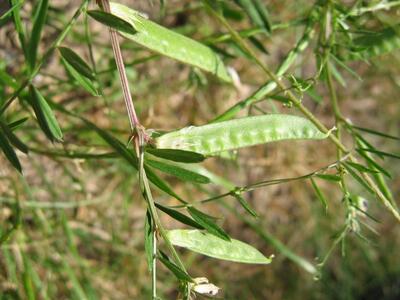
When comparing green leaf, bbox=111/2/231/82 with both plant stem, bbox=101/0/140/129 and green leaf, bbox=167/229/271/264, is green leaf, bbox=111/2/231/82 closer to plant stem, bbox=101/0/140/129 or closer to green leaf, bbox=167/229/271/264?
plant stem, bbox=101/0/140/129

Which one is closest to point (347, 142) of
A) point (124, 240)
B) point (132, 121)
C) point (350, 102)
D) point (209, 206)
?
point (350, 102)

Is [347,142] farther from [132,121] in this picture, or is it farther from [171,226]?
[132,121]

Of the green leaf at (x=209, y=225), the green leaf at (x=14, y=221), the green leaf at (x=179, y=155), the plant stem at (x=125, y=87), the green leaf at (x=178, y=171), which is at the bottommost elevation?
the green leaf at (x=14, y=221)

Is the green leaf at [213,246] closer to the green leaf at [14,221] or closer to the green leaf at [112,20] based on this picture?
the green leaf at [112,20]

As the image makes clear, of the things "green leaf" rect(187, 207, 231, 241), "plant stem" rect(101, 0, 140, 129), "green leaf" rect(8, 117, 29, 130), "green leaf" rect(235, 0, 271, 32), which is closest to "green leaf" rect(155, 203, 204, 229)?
"green leaf" rect(187, 207, 231, 241)

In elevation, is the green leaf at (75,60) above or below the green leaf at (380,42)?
below

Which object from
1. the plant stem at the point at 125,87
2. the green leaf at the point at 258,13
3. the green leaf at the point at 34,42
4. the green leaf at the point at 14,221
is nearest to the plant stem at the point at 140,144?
the plant stem at the point at 125,87
